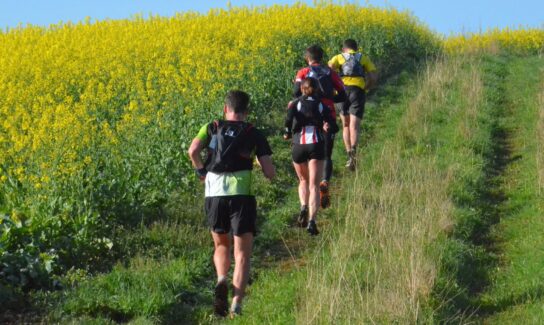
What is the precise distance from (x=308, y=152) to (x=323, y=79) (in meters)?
0.92

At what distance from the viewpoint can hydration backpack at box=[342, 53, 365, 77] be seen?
1295 cm

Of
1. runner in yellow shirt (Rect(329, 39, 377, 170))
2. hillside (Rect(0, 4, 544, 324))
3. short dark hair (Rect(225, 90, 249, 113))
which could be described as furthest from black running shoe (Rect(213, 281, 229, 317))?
runner in yellow shirt (Rect(329, 39, 377, 170))

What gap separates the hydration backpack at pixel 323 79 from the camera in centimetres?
1029

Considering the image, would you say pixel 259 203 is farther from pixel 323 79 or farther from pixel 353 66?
pixel 353 66

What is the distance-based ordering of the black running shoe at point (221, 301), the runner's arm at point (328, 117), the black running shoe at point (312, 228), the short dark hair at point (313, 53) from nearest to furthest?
the black running shoe at point (221, 301) < the black running shoe at point (312, 228) < the runner's arm at point (328, 117) < the short dark hair at point (313, 53)

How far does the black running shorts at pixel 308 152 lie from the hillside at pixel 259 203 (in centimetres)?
62

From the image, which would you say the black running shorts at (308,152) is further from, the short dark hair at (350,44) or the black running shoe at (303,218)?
the short dark hair at (350,44)

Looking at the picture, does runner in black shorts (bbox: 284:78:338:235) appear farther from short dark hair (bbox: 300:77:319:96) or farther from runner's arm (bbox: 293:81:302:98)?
runner's arm (bbox: 293:81:302:98)

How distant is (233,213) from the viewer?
7230 millimetres

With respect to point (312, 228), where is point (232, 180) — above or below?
above

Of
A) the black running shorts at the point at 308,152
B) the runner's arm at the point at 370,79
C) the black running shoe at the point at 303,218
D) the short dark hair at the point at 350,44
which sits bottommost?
the black running shoe at the point at 303,218

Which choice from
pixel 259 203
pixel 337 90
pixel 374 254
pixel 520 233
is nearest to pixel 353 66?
pixel 337 90

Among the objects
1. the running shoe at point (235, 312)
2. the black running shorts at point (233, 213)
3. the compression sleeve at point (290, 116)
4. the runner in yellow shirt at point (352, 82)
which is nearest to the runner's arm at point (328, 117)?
the compression sleeve at point (290, 116)

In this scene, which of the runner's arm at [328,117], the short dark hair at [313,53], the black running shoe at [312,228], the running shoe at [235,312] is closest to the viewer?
the running shoe at [235,312]
